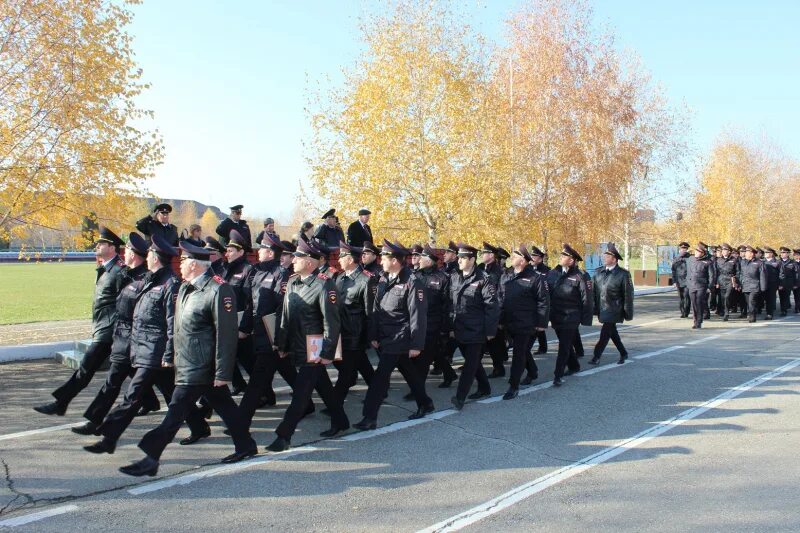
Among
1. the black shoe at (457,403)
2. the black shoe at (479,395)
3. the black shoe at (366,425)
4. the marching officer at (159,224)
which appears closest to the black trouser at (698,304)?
the black shoe at (479,395)

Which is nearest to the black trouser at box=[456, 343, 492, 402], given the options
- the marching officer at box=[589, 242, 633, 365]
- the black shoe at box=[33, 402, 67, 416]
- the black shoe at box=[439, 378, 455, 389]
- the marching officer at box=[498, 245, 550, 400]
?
the marching officer at box=[498, 245, 550, 400]

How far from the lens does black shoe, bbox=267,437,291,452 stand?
5625mm

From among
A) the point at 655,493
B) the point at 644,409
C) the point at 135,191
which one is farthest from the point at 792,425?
the point at 135,191

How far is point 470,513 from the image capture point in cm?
425

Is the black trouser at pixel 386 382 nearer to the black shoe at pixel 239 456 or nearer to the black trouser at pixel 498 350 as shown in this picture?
the black shoe at pixel 239 456

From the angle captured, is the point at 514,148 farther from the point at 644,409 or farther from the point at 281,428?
the point at 281,428

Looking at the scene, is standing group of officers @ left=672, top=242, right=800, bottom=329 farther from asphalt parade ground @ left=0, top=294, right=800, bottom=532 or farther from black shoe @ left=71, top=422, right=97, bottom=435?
black shoe @ left=71, top=422, right=97, bottom=435

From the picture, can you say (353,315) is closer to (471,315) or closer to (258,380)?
(471,315)

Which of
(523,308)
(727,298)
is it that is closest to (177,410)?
(523,308)

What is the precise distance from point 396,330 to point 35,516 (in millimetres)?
3665

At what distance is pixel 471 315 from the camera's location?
24.3 feet

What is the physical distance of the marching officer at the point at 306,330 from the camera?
570cm

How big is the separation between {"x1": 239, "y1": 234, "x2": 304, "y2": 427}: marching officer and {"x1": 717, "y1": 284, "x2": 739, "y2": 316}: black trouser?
15.0 metres

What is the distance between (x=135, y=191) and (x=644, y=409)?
1003 centimetres
